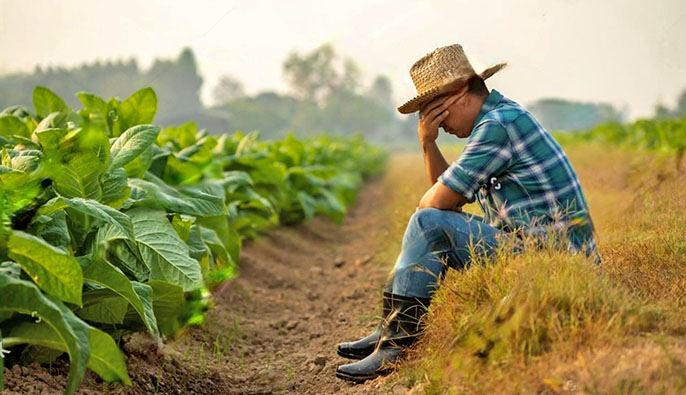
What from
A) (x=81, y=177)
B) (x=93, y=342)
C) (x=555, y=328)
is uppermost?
(x=81, y=177)

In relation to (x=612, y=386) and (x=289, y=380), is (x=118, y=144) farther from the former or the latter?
(x=612, y=386)

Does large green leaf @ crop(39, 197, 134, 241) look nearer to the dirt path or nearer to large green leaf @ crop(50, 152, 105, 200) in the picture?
large green leaf @ crop(50, 152, 105, 200)

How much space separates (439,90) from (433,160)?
429 millimetres

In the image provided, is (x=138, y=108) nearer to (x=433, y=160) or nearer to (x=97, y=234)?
(x=97, y=234)

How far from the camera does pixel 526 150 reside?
309 centimetres

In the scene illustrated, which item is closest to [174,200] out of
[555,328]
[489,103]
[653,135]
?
[489,103]

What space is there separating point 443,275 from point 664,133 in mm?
11473

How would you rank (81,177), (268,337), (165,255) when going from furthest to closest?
(268,337), (165,255), (81,177)

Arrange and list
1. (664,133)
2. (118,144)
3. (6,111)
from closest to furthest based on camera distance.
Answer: (118,144) < (6,111) < (664,133)

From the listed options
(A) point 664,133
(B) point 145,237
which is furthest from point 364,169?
(B) point 145,237

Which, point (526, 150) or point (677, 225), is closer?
point (526, 150)

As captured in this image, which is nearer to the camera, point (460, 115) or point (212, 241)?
point (460, 115)

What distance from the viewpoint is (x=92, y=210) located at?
260 cm

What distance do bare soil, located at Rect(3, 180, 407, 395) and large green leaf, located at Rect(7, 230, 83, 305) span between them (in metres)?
0.47
